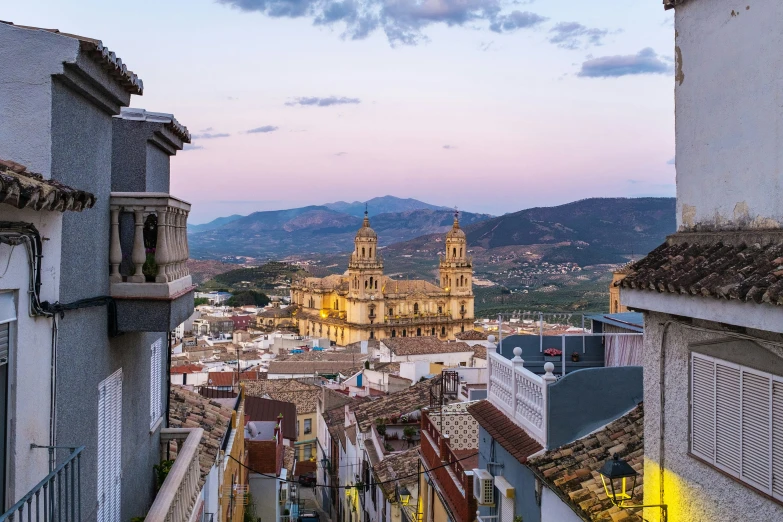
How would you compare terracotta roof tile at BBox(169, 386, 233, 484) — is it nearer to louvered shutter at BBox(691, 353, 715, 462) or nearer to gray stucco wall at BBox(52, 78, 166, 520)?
gray stucco wall at BBox(52, 78, 166, 520)

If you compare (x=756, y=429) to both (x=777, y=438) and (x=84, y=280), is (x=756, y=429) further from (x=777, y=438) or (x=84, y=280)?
(x=84, y=280)

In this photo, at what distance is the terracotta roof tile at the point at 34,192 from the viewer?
4027 mm

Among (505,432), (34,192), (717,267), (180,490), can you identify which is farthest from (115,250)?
(505,432)

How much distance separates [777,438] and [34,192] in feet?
14.9

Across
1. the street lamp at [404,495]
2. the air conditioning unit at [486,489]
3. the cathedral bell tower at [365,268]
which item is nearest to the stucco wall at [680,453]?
the air conditioning unit at [486,489]

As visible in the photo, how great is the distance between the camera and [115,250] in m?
6.73

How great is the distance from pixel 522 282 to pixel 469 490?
16956cm

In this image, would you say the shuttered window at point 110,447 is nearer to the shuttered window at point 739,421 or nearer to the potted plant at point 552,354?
the shuttered window at point 739,421

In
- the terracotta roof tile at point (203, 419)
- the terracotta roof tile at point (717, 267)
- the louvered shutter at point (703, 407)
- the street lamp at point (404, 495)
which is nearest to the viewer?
the terracotta roof tile at point (717, 267)

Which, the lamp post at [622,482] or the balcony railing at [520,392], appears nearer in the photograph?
the lamp post at [622,482]

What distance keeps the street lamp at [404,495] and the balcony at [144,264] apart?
13.5 m

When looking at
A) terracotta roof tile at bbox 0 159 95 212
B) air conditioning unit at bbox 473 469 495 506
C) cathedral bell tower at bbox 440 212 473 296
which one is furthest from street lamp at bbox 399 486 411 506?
cathedral bell tower at bbox 440 212 473 296

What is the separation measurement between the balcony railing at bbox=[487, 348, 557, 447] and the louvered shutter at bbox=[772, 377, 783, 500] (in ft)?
14.1

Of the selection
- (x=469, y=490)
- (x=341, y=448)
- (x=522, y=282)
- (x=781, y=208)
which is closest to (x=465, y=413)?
(x=469, y=490)
